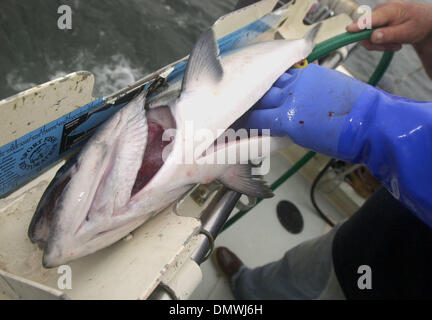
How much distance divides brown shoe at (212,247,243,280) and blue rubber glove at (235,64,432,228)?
1417mm

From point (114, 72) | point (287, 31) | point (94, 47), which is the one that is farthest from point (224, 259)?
point (94, 47)

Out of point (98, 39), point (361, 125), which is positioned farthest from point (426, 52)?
point (98, 39)

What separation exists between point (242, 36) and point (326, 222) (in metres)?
2.30

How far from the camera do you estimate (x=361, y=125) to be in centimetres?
145

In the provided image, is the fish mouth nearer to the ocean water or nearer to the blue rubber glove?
the blue rubber glove

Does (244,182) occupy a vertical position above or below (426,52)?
above

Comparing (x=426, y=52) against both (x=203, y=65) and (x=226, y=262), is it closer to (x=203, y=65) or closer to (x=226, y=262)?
(x=203, y=65)

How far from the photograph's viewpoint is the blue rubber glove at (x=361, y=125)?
49.2 inches

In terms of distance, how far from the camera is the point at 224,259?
2727 mm

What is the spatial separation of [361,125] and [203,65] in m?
0.80

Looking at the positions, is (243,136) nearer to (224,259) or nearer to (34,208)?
(34,208)

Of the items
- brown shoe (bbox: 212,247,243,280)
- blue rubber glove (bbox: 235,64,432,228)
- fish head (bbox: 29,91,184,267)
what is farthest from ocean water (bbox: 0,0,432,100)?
fish head (bbox: 29,91,184,267)

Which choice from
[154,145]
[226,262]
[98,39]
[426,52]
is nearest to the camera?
[154,145]

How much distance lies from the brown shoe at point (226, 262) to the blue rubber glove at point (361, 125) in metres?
1.42
